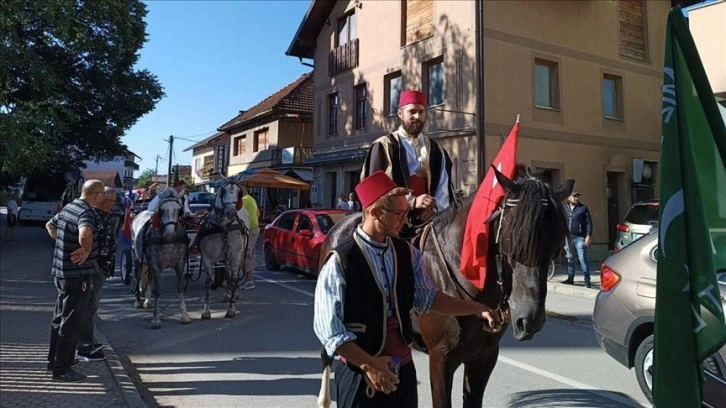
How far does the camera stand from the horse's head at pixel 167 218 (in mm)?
7902

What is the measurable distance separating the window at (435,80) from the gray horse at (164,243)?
467 inches

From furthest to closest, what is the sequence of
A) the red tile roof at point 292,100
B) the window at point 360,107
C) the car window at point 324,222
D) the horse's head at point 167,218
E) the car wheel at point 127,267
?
the red tile roof at point 292,100 → the window at point 360,107 → the car window at point 324,222 → the car wheel at point 127,267 → the horse's head at point 167,218

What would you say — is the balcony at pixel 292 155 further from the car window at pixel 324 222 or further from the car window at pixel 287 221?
the car window at pixel 324 222

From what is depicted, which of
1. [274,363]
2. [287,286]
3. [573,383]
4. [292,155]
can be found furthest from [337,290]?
[292,155]

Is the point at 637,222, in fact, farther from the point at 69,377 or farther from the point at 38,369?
the point at 38,369

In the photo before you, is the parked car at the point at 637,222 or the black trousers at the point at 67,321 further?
the parked car at the point at 637,222

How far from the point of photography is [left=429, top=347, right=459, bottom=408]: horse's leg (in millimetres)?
3131

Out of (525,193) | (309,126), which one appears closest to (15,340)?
(525,193)

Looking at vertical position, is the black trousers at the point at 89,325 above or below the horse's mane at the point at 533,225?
below

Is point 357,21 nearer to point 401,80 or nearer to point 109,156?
point 401,80

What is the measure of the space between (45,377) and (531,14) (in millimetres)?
17293

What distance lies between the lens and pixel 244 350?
6.52 metres

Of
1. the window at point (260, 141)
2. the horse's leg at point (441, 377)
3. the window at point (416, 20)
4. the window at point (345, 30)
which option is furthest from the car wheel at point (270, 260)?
the window at point (260, 141)

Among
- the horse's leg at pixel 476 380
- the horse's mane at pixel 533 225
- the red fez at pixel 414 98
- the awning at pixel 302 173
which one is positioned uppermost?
the awning at pixel 302 173
